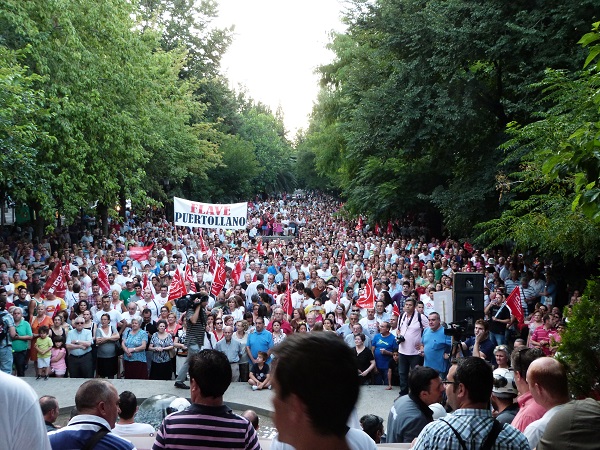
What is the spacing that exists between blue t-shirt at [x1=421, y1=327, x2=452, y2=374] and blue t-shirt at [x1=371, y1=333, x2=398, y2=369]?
0.91m

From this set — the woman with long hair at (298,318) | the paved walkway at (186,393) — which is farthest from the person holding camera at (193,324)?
the woman with long hair at (298,318)

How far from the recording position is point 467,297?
1159cm

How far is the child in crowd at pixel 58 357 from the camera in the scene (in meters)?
12.8

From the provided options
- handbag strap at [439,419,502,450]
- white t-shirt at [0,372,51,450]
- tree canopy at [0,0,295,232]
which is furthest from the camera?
tree canopy at [0,0,295,232]

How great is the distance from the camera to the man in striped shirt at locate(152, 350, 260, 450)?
4.05 metres

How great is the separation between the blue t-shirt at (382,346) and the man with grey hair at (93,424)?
338 inches

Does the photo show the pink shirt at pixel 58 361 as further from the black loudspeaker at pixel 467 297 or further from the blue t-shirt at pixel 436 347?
the black loudspeaker at pixel 467 297

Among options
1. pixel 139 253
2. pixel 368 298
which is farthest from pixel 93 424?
pixel 139 253

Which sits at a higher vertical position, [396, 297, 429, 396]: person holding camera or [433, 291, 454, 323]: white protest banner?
[433, 291, 454, 323]: white protest banner

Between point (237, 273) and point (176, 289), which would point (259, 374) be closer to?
point (176, 289)

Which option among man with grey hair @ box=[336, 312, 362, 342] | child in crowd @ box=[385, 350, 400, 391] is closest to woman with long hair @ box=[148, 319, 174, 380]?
man with grey hair @ box=[336, 312, 362, 342]

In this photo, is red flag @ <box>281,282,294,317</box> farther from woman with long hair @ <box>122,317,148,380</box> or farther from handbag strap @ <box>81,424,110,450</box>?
handbag strap @ <box>81,424,110,450</box>

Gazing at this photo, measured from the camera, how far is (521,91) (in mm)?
20922

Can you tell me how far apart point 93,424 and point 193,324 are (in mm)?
7916
